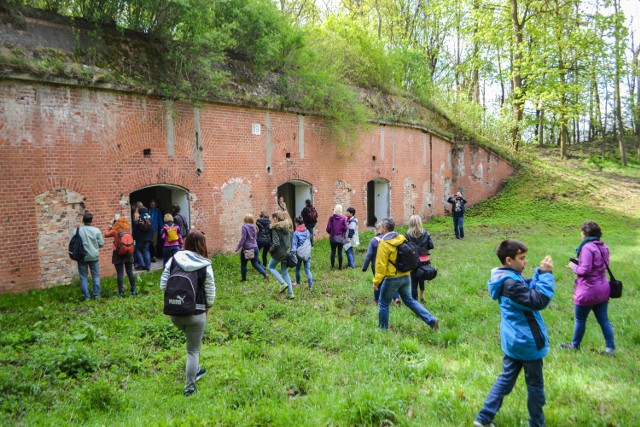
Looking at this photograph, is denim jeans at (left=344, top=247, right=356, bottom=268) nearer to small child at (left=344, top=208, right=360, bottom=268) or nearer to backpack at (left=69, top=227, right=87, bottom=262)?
small child at (left=344, top=208, right=360, bottom=268)

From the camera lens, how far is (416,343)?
18.4 ft

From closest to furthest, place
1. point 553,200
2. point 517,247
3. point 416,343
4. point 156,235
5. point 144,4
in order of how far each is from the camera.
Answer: point 517,247 < point 416,343 < point 144,4 < point 156,235 < point 553,200

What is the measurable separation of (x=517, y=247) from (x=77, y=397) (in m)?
4.56

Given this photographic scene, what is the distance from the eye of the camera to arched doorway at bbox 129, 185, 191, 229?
11398 mm

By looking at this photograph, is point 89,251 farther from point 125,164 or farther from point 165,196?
point 165,196

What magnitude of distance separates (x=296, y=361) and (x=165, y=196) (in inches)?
357

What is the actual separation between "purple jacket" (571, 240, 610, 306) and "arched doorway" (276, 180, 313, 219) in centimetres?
1000

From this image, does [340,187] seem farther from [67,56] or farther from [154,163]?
[67,56]

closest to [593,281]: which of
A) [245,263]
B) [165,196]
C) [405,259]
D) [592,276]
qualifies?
[592,276]

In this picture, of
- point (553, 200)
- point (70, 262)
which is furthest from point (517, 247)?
point (553, 200)

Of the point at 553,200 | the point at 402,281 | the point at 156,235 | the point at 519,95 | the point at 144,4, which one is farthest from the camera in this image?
the point at 519,95

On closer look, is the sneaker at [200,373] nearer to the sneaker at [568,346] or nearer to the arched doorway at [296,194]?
the sneaker at [568,346]

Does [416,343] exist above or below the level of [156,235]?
below

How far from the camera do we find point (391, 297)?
6125 mm
